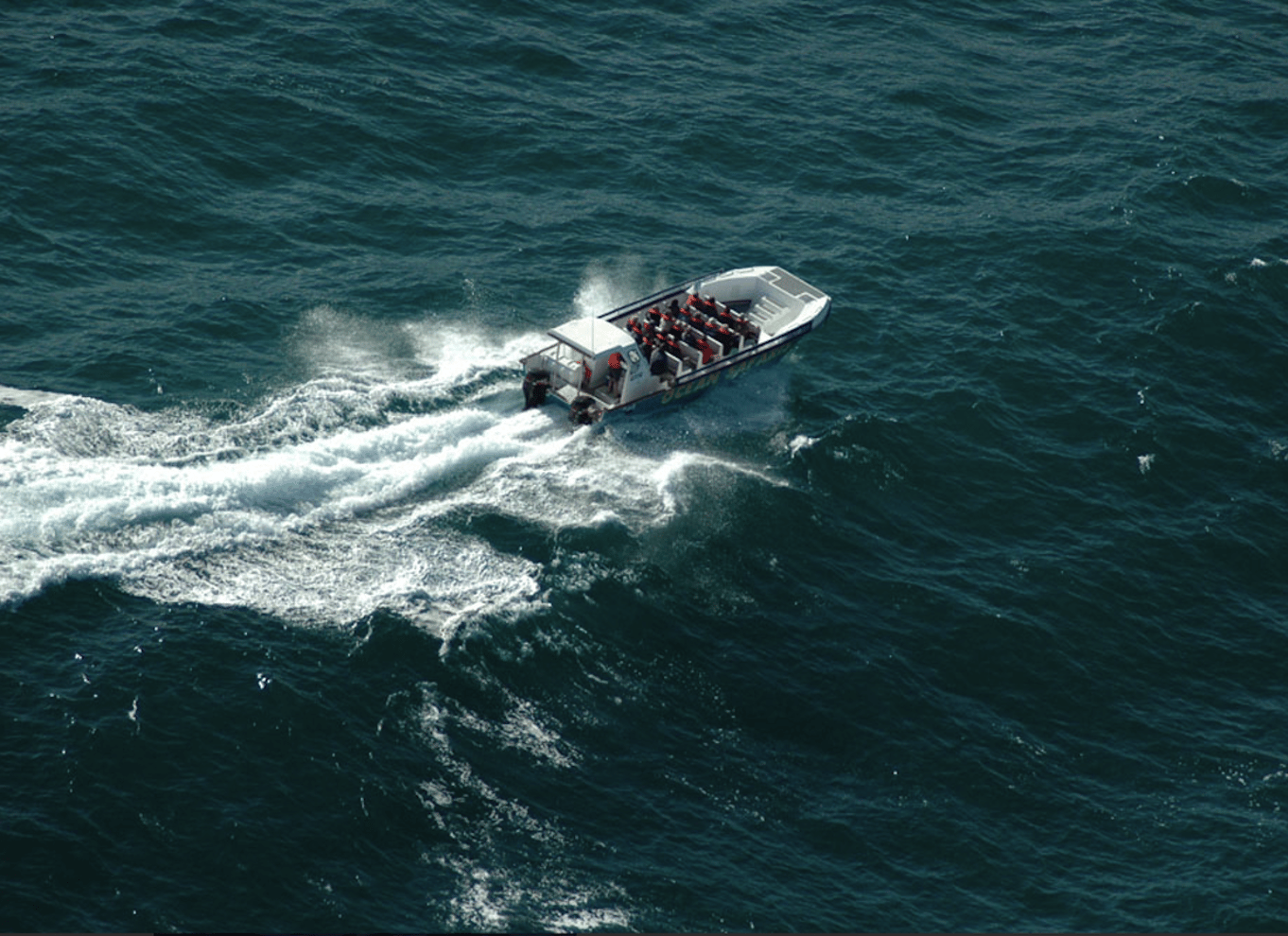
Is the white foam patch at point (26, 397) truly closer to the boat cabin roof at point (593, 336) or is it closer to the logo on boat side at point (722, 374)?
the boat cabin roof at point (593, 336)

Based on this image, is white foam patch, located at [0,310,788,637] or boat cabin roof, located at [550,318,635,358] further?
boat cabin roof, located at [550,318,635,358]

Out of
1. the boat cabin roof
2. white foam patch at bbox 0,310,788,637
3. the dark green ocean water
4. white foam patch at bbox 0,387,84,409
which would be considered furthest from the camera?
the boat cabin roof

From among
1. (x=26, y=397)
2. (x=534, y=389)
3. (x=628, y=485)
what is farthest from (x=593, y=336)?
(x=26, y=397)

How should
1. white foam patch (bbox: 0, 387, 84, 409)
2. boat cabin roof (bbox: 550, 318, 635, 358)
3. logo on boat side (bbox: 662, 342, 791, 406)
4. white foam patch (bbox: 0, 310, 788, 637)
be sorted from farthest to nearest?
logo on boat side (bbox: 662, 342, 791, 406), boat cabin roof (bbox: 550, 318, 635, 358), white foam patch (bbox: 0, 387, 84, 409), white foam patch (bbox: 0, 310, 788, 637)

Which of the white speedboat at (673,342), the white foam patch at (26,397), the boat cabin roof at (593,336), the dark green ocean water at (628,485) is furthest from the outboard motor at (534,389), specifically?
the white foam patch at (26,397)

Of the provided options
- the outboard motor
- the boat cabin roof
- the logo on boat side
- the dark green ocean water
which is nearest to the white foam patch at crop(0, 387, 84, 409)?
the dark green ocean water

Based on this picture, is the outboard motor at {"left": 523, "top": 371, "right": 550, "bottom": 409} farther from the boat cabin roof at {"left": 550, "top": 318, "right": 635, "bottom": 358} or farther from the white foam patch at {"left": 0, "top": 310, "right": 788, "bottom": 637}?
the boat cabin roof at {"left": 550, "top": 318, "right": 635, "bottom": 358}

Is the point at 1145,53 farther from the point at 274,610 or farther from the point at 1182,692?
the point at 274,610
